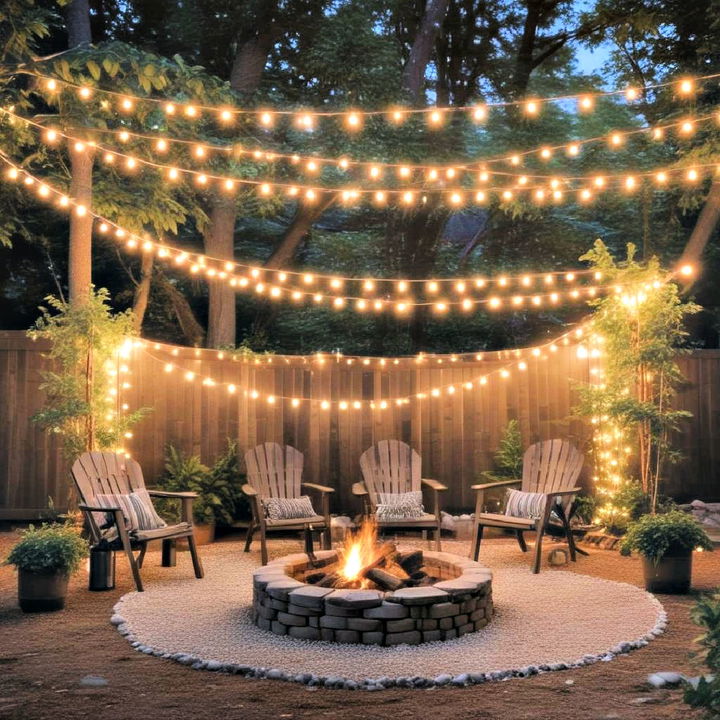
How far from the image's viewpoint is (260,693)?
3.47 m

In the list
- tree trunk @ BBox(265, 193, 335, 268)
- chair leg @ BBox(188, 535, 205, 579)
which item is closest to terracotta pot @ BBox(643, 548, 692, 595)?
chair leg @ BBox(188, 535, 205, 579)

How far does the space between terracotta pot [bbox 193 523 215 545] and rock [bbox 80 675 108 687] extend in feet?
13.1

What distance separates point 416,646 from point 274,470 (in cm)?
339

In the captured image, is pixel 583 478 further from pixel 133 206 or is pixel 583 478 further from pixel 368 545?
pixel 133 206

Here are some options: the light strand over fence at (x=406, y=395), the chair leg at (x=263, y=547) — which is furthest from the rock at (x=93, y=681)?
the light strand over fence at (x=406, y=395)

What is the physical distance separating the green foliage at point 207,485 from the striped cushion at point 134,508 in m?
1.35

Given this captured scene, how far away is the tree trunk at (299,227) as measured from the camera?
1142 centimetres

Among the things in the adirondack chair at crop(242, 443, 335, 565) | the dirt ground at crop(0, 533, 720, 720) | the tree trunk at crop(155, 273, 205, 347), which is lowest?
the dirt ground at crop(0, 533, 720, 720)

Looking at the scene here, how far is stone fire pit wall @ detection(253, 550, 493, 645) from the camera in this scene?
4207 mm

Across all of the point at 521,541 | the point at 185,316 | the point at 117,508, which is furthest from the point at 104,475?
the point at 185,316

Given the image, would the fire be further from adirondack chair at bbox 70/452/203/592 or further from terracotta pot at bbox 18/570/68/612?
terracotta pot at bbox 18/570/68/612

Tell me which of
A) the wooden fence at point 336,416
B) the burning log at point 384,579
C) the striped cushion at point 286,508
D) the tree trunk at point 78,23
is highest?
the tree trunk at point 78,23

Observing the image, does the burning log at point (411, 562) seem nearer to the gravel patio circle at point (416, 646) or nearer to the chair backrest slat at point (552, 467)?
the gravel patio circle at point (416, 646)

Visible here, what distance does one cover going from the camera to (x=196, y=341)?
11.9 m
